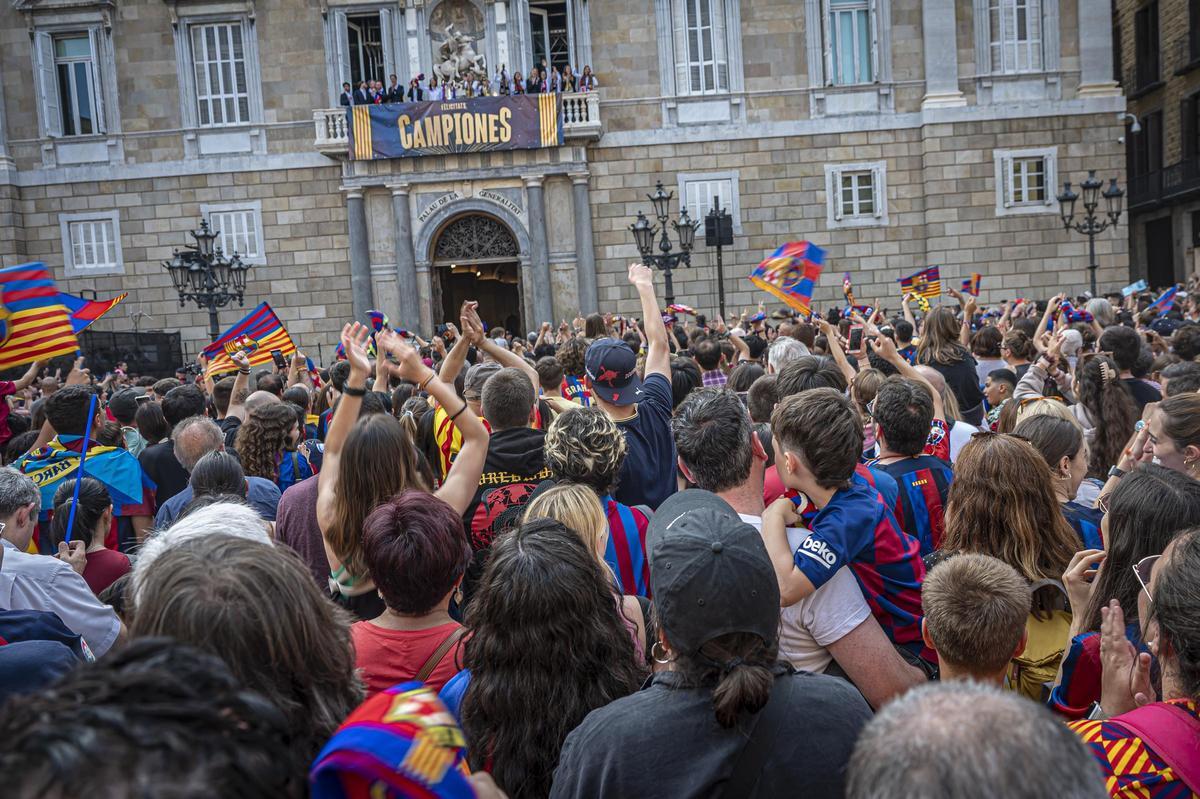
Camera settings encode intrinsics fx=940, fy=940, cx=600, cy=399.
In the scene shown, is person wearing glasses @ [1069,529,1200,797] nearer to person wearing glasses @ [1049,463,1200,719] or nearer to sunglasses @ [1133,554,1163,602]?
sunglasses @ [1133,554,1163,602]

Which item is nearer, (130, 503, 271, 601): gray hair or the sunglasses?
(130, 503, 271, 601): gray hair

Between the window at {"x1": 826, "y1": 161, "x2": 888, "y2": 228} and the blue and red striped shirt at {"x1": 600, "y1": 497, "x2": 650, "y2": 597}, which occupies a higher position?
the window at {"x1": 826, "y1": 161, "x2": 888, "y2": 228}

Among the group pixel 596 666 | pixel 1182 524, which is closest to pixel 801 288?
pixel 1182 524

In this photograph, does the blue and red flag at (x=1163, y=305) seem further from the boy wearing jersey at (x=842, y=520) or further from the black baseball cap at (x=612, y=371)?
the boy wearing jersey at (x=842, y=520)

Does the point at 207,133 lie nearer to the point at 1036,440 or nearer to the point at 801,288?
the point at 801,288

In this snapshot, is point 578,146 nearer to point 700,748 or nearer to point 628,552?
point 628,552

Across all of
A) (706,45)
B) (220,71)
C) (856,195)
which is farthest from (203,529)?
(220,71)

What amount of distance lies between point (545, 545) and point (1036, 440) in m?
2.51

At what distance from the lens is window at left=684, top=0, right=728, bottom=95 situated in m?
21.5

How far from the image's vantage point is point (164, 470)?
6164 mm

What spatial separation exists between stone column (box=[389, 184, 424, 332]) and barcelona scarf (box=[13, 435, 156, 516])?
16.1 meters

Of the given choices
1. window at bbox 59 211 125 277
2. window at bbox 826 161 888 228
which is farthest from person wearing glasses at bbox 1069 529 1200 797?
window at bbox 59 211 125 277

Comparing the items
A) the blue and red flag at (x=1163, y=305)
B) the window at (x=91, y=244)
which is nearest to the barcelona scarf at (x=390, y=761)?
the blue and red flag at (x=1163, y=305)

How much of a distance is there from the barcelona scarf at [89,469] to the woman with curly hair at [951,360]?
5557 millimetres
